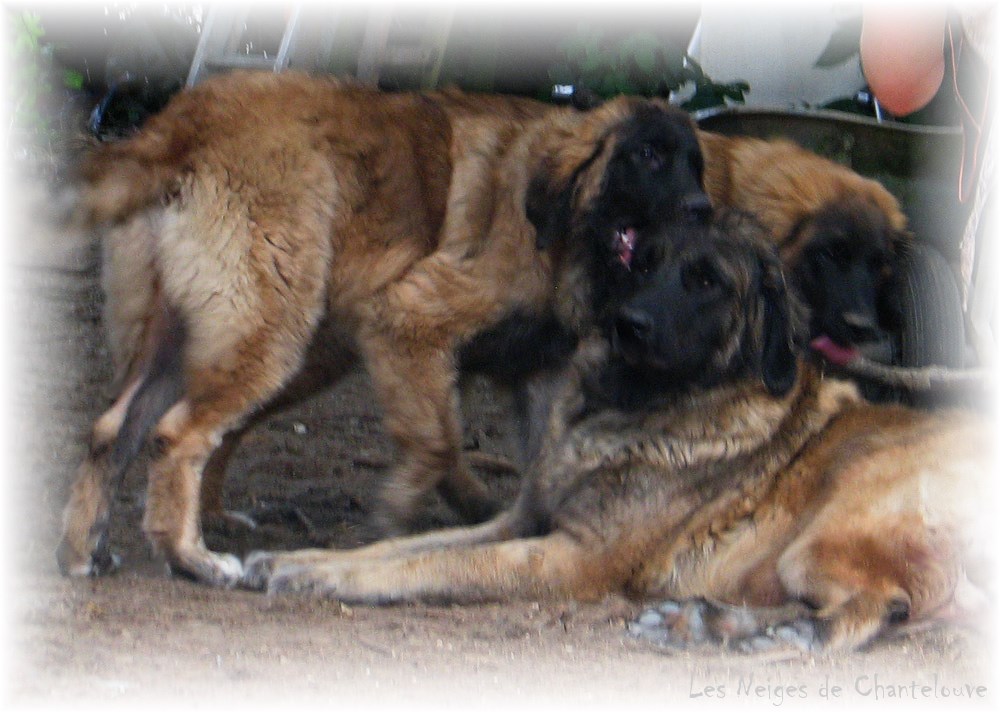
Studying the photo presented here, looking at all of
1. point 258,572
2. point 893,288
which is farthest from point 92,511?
point 893,288

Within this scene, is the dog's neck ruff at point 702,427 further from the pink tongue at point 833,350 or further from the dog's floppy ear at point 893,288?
the dog's floppy ear at point 893,288

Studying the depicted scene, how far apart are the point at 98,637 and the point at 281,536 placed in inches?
49.7

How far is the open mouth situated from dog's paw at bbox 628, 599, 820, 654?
3.35ft

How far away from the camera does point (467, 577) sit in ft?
9.64

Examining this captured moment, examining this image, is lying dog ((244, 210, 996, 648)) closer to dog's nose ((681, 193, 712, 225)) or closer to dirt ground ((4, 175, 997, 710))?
dirt ground ((4, 175, 997, 710))

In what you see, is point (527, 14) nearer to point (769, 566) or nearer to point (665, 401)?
point (665, 401)

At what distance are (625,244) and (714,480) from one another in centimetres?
84

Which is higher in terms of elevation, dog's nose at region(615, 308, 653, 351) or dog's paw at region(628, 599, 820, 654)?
dog's nose at region(615, 308, 653, 351)

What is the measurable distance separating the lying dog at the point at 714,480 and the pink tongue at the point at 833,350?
299 millimetres

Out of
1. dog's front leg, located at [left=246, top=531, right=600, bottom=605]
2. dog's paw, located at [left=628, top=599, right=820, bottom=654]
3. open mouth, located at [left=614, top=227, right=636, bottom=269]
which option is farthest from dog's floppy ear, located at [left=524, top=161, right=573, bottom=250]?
dog's paw, located at [left=628, top=599, right=820, bottom=654]

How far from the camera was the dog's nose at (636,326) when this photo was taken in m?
2.93

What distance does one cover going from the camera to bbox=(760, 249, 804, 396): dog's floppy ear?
300cm

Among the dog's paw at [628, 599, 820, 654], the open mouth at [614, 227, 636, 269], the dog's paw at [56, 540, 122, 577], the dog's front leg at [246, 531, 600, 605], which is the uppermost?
the open mouth at [614, 227, 636, 269]

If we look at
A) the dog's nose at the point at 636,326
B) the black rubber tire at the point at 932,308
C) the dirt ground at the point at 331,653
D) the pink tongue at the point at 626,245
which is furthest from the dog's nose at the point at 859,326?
the dirt ground at the point at 331,653
